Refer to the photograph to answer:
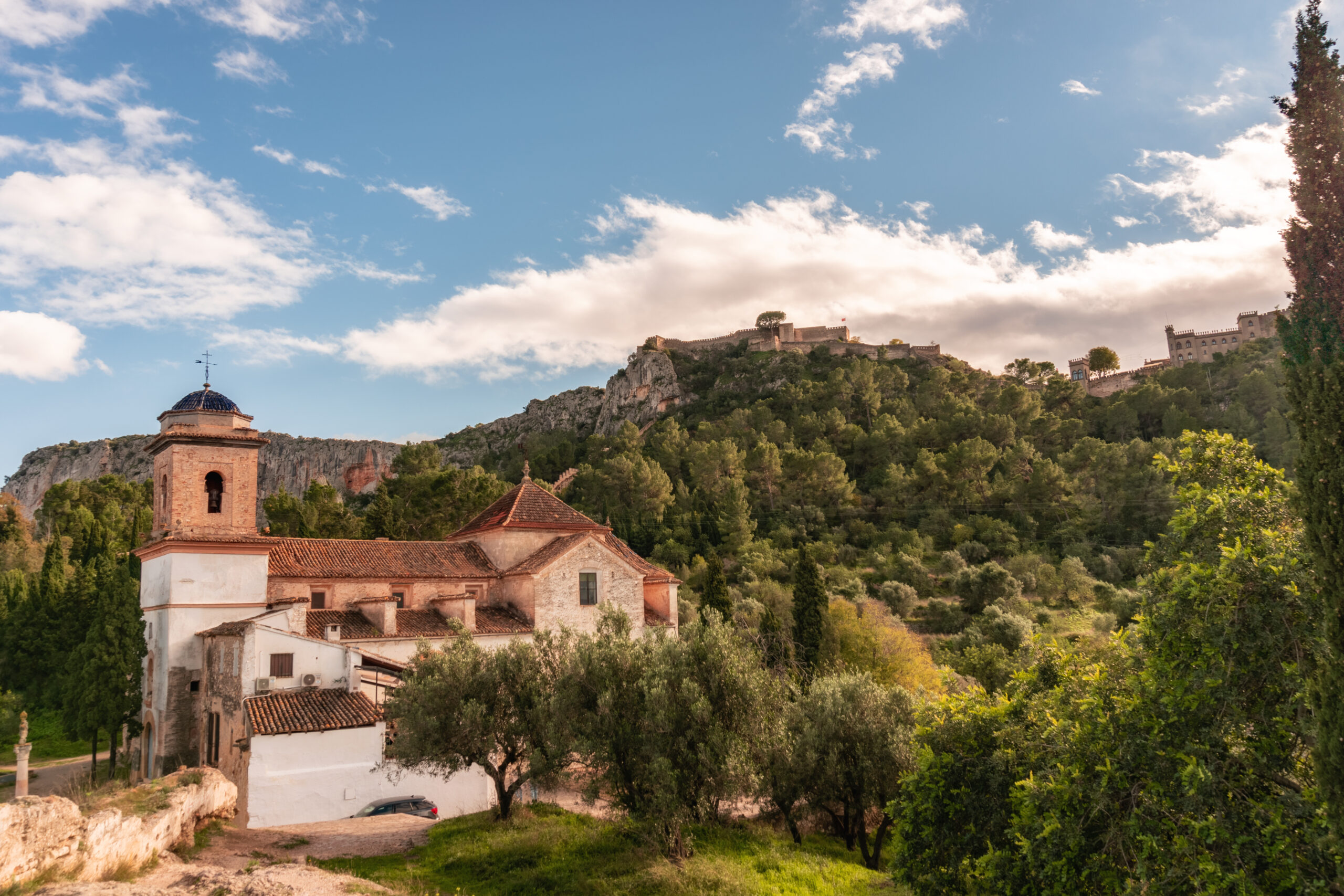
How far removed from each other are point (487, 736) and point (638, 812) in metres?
3.89

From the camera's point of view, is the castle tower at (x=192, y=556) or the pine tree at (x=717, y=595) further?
the pine tree at (x=717, y=595)

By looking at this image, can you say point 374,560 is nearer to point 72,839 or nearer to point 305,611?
point 305,611

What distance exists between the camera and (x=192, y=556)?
76.3ft

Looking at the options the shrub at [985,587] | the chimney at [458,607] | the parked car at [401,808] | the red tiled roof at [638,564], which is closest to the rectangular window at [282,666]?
the parked car at [401,808]

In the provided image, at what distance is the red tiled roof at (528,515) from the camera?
28672mm

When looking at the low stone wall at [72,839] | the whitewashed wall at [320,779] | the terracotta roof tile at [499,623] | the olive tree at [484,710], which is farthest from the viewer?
the terracotta roof tile at [499,623]

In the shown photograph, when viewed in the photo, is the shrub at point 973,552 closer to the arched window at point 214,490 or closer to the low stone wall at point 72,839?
the arched window at point 214,490

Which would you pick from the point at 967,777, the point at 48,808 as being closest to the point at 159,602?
the point at 48,808

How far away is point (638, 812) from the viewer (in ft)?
48.6

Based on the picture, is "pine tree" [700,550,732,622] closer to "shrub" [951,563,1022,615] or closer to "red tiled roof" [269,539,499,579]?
"red tiled roof" [269,539,499,579]

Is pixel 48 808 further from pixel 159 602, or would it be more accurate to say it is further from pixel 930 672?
pixel 930 672

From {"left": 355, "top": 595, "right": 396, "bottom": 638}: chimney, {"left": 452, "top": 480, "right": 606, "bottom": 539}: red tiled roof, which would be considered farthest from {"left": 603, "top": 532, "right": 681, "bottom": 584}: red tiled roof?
{"left": 355, "top": 595, "right": 396, "bottom": 638}: chimney

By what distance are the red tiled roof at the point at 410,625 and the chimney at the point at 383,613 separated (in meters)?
0.13

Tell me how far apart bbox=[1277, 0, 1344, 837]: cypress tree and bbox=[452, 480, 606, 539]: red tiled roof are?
2380 centimetres
